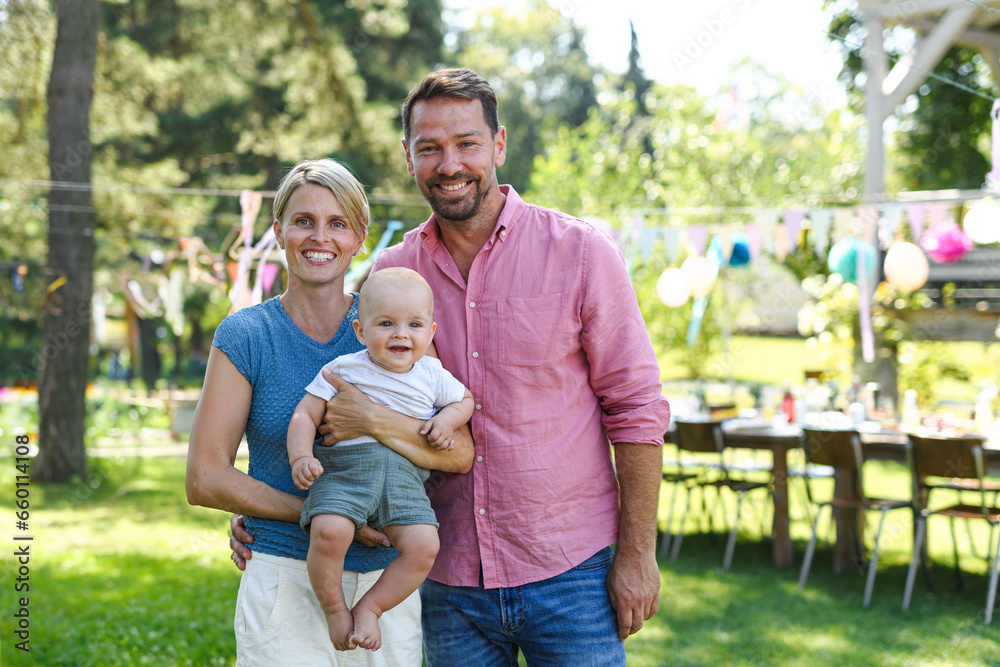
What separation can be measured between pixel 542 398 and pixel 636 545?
1.25 feet

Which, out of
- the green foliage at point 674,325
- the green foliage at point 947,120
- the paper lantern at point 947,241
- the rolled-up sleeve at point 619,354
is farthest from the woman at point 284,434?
the green foliage at point 947,120

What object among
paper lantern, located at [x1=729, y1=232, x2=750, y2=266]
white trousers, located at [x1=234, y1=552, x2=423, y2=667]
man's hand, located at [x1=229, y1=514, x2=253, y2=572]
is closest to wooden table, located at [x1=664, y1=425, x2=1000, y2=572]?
paper lantern, located at [x1=729, y1=232, x2=750, y2=266]

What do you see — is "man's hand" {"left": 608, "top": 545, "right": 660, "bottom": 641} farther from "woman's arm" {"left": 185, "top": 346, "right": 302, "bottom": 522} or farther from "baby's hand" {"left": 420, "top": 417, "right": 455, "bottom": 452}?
"woman's arm" {"left": 185, "top": 346, "right": 302, "bottom": 522}

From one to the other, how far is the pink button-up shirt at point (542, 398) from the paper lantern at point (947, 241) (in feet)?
19.0

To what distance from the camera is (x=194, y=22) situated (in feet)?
45.0

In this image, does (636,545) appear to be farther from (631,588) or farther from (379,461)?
(379,461)

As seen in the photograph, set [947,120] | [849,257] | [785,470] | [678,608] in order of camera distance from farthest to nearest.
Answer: [947,120], [849,257], [785,470], [678,608]

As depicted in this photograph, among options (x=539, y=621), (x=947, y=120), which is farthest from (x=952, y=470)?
(x=947, y=120)

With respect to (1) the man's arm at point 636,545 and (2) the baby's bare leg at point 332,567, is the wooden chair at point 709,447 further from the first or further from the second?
(2) the baby's bare leg at point 332,567

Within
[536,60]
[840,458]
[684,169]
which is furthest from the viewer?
[536,60]

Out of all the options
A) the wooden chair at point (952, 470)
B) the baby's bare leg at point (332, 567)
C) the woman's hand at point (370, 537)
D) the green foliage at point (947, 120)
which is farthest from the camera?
the green foliage at point (947, 120)

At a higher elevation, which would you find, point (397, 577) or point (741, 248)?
point (741, 248)

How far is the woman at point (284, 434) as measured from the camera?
1692 mm

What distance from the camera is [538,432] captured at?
5.98 ft
